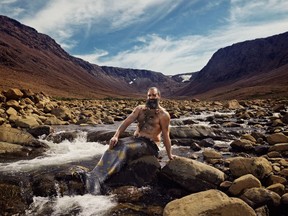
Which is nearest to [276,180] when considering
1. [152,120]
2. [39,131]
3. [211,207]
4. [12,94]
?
[211,207]

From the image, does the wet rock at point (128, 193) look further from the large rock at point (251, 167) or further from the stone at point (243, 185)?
the large rock at point (251, 167)

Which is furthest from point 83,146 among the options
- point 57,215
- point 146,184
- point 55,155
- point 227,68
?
point 227,68

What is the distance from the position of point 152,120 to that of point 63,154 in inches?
223

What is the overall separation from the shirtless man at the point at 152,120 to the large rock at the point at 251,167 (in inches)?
70.7

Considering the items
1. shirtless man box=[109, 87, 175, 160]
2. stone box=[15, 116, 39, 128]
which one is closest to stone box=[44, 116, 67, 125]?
stone box=[15, 116, 39, 128]

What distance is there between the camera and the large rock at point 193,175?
24.7 ft

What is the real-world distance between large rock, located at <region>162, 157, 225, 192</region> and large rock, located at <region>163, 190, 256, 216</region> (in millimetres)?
1859

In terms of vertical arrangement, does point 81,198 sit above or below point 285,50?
below

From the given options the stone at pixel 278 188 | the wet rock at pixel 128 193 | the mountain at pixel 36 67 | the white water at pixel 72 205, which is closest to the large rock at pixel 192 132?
the wet rock at pixel 128 193

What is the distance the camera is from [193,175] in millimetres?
7602

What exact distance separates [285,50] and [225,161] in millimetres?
155819

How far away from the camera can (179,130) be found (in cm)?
1528

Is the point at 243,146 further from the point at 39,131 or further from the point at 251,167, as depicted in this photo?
the point at 39,131

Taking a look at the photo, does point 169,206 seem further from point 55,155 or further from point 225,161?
point 55,155
